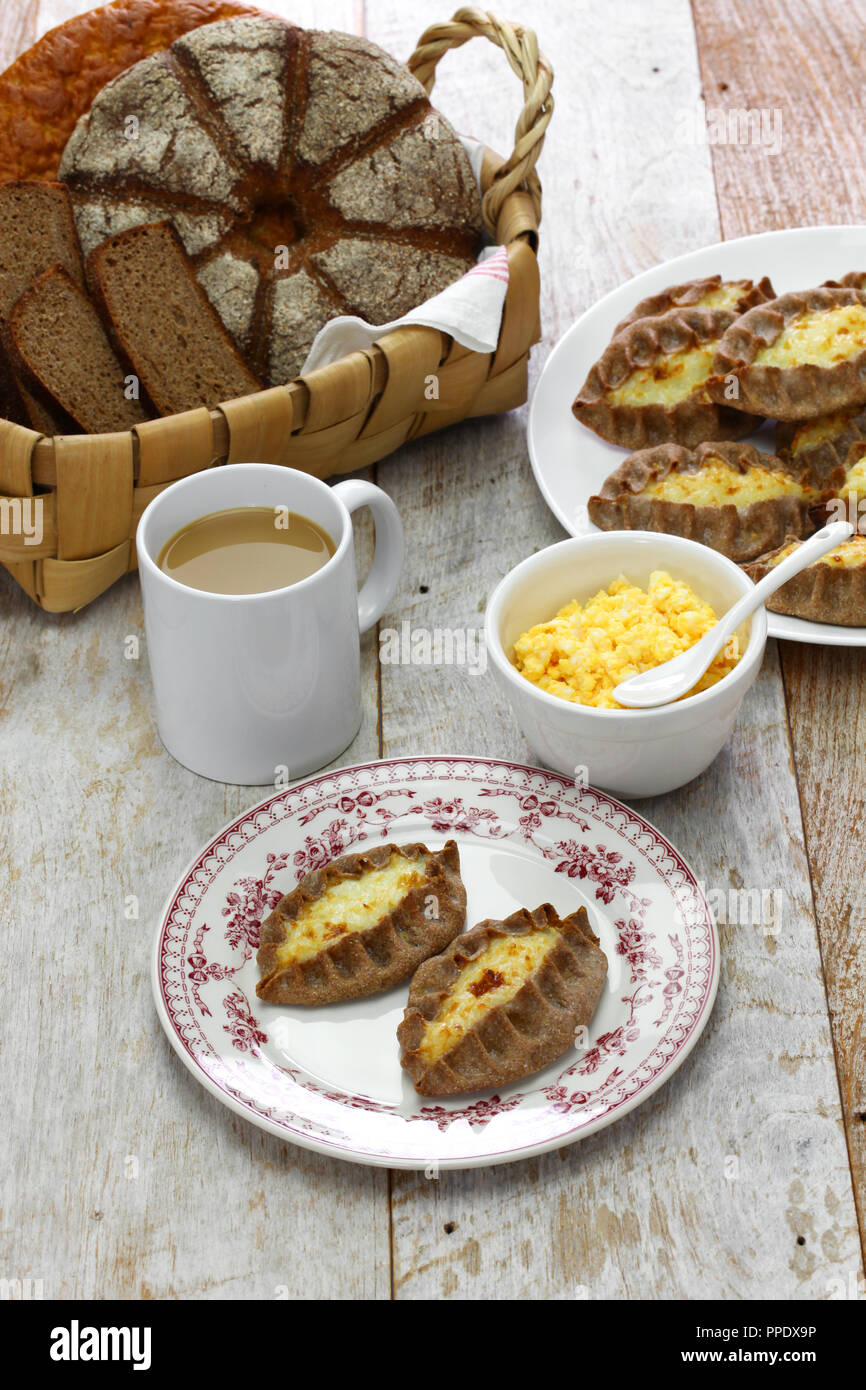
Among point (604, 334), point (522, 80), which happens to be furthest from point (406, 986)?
point (522, 80)

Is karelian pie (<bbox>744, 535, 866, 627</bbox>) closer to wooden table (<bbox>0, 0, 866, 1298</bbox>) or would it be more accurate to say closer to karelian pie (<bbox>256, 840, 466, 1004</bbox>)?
wooden table (<bbox>0, 0, 866, 1298</bbox>)

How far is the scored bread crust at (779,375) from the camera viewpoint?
170 centimetres

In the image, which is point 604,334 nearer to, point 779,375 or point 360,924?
point 779,375

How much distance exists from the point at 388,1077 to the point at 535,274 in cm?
117

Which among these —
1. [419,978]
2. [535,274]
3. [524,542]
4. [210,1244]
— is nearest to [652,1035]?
[419,978]

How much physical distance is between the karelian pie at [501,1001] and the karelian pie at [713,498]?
611mm

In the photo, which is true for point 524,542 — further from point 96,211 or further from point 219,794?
point 96,211

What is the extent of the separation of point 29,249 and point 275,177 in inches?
14.5

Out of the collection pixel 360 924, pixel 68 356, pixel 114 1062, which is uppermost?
pixel 68 356

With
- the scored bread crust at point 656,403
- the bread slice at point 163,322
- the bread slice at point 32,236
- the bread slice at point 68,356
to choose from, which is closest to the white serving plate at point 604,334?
the scored bread crust at point 656,403

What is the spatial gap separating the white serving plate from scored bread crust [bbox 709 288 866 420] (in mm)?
122

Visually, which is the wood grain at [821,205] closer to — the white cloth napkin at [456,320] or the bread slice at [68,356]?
the white cloth napkin at [456,320]

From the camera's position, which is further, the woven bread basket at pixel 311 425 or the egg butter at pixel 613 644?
the woven bread basket at pixel 311 425

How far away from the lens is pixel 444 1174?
1.20m
